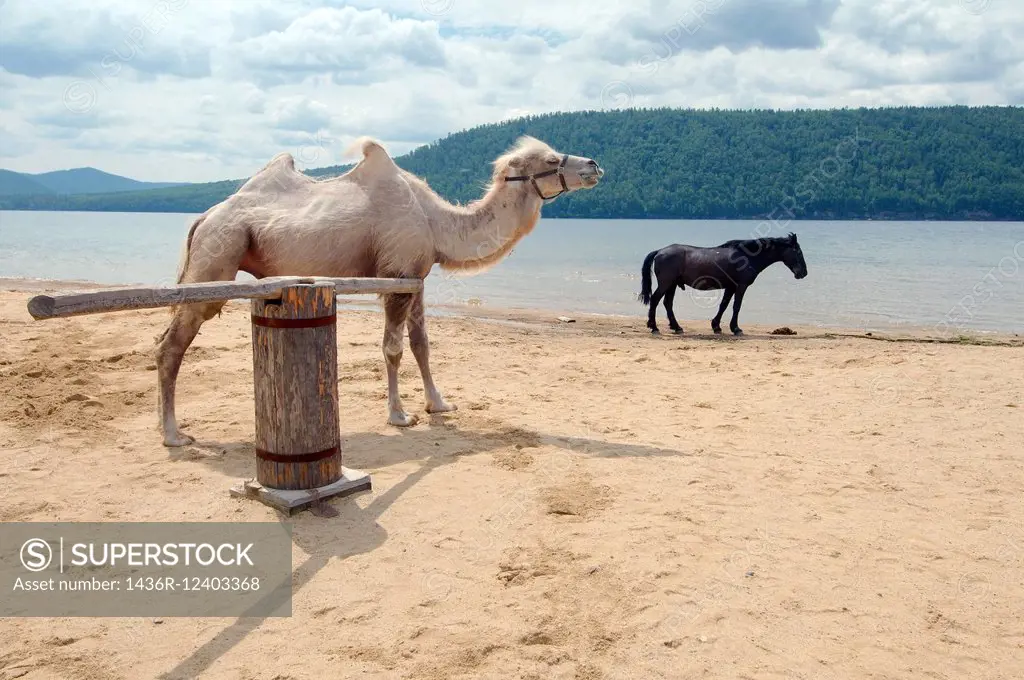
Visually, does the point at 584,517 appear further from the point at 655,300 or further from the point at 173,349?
the point at 655,300

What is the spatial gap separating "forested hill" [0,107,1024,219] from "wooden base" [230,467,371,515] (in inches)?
2861

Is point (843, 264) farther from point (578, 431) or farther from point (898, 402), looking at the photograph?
point (578, 431)

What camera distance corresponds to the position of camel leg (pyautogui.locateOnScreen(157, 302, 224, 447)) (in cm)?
598

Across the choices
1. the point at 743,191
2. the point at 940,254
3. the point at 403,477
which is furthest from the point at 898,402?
the point at 743,191

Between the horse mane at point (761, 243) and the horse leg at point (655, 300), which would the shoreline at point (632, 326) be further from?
the horse mane at point (761, 243)

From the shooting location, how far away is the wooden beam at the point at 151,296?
11.1ft

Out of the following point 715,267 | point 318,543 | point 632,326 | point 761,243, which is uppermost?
point 761,243

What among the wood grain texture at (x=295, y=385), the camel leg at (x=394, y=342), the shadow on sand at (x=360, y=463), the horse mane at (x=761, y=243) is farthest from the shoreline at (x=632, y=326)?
the wood grain texture at (x=295, y=385)

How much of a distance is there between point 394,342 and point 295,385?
2146mm

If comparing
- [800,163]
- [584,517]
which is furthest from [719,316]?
[800,163]

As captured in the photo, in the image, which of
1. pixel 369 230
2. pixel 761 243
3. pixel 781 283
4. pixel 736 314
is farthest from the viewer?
pixel 781 283

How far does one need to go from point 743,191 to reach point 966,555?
79573 millimetres

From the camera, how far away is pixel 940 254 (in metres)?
43.4

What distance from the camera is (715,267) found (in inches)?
583
